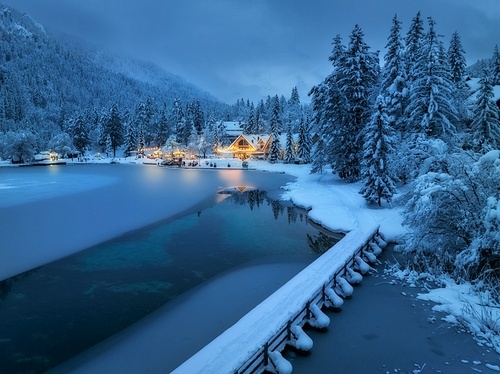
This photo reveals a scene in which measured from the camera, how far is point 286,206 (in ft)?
95.7

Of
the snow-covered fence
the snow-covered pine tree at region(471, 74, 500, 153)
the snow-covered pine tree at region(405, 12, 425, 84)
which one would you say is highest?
the snow-covered pine tree at region(405, 12, 425, 84)

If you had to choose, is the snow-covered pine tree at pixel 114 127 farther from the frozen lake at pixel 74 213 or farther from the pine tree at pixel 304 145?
the frozen lake at pixel 74 213

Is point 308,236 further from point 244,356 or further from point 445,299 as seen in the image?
point 244,356

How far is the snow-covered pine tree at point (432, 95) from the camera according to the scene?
999 inches

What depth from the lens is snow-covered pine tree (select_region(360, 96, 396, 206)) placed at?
23.2 metres


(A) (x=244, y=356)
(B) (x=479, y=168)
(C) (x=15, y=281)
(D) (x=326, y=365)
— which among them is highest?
(B) (x=479, y=168)

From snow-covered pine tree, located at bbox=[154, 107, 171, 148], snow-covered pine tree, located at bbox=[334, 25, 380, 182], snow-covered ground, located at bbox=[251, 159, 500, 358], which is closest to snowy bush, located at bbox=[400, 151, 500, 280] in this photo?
snow-covered ground, located at bbox=[251, 159, 500, 358]

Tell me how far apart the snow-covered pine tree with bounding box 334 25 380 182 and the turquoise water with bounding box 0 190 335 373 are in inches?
605

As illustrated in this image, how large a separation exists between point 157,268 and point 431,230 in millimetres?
12005

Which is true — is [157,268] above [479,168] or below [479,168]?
below

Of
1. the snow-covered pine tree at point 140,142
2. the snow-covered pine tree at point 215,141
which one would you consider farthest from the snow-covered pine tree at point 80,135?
the snow-covered pine tree at point 215,141

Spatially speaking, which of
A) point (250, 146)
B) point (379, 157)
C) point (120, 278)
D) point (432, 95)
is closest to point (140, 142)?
point (250, 146)

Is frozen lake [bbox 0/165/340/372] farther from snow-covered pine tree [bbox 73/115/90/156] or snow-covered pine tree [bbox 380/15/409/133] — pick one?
snow-covered pine tree [bbox 73/115/90/156]

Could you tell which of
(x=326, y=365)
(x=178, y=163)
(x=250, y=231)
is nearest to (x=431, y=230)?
(x=326, y=365)
